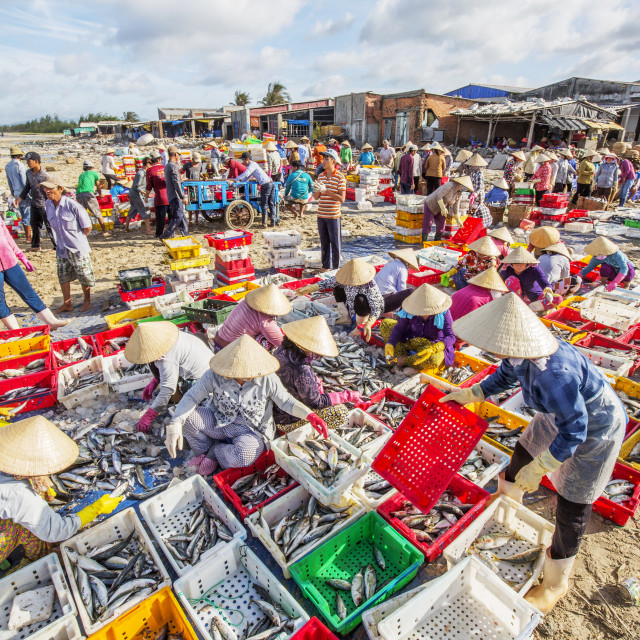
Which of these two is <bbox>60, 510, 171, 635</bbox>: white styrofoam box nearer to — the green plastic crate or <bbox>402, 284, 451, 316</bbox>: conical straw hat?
the green plastic crate

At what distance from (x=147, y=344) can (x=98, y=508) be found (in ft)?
4.60

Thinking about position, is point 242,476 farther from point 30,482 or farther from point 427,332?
point 427,332

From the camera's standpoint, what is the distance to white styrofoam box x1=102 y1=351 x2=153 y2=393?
16.4 ft

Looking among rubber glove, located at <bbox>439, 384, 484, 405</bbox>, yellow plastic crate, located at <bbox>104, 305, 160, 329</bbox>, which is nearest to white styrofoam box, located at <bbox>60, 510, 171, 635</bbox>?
rubber glove, located at <bbox>439, 384, 484, 405</bbox>

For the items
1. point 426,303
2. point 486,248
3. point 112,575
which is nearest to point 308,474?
point 112,575

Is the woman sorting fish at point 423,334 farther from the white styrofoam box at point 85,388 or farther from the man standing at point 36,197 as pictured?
the man standing at point 36,197

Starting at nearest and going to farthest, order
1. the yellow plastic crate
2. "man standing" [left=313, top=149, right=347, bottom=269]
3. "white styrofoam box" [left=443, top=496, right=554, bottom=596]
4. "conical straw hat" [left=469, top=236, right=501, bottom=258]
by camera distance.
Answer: "white styrofoam box" [left=443, top=496, right=554, bottom=596], the yellow plastic crate, "conical straw hat" [left=469, top=236, right=501, bottom=258], "man standing" [left=313, top=149, right=347, bottom=269]

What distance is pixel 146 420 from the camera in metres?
4.41

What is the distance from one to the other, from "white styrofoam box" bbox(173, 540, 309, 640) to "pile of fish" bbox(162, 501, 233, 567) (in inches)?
7.6

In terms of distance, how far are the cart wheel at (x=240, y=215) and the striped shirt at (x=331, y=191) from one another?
3.94 meters

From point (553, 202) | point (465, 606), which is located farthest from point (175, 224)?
point (553, 202)

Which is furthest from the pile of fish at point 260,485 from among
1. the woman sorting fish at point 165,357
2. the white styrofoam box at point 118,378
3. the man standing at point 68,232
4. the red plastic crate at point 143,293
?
the man standing at point 68,232

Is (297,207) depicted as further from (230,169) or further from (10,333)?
(10,333)

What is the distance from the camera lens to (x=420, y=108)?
2867 cm
